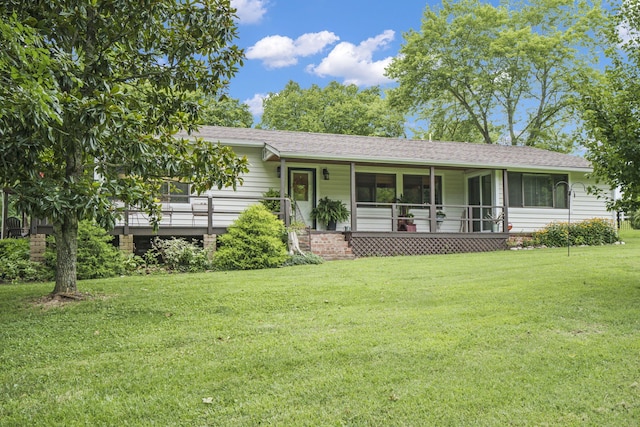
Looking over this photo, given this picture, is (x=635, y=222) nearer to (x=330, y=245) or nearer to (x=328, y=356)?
(x=330, y=245)

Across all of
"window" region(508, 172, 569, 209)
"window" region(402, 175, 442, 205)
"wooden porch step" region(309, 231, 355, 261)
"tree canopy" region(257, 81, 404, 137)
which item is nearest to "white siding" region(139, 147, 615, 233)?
"window" region(402, 175, 442, 205)

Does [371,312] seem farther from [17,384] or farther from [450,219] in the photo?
[450,219]

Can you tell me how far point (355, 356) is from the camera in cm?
449

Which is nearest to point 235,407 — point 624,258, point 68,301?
point 68,301

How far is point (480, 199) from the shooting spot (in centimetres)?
1769

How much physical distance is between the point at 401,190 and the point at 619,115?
1021 cm

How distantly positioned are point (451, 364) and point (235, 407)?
191cm

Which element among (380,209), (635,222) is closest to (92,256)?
(380,209)

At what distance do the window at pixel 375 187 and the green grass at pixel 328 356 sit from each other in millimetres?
9175

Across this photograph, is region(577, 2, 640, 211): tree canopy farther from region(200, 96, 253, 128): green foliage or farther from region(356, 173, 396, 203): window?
region(200, 96, 253, 128): green foliage

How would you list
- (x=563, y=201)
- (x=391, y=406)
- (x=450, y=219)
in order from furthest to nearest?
(x=563, y=201) → (x=450, y=219) → (x=391, y=406)

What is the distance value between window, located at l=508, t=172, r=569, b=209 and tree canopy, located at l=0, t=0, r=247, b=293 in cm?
1261

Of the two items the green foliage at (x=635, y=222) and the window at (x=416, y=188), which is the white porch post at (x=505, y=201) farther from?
the green foliage at (x=635, y=222)

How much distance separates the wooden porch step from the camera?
13.6 metres
